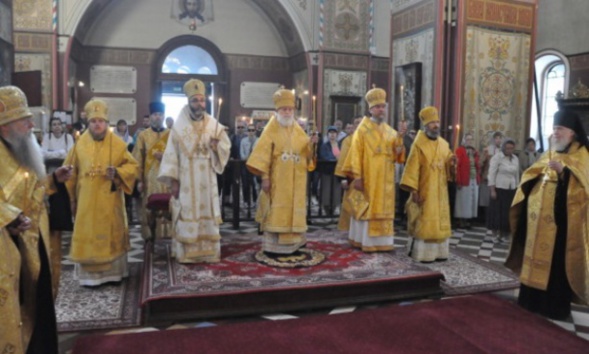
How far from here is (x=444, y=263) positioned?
613 centimetres

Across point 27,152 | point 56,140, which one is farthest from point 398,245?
point 56,140

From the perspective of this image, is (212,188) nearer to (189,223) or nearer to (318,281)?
(189,223)

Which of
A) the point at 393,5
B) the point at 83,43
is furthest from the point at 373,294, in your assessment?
the point at 83,43

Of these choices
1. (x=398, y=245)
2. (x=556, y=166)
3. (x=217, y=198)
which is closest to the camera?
(x=556, y=166)

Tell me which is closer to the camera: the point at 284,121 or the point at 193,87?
the point at 193,87

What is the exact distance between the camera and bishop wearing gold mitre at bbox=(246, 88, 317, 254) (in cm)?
546

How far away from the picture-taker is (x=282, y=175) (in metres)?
5.49

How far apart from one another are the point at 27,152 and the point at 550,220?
3.98m

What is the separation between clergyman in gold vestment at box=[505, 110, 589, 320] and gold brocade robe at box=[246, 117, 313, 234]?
2.21 meters

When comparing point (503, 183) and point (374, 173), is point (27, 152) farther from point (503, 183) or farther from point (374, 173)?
point (503, 183)

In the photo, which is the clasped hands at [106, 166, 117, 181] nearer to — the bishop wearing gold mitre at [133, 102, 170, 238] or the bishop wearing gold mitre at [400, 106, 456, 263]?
the bishop wearing gold mitre at [133, 102, 170, 238]

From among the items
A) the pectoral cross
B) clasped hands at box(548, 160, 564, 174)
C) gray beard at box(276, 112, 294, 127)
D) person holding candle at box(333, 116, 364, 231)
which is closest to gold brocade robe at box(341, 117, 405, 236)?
person holding candle at box(333, 116, 364, 231)

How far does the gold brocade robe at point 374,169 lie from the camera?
238 inches

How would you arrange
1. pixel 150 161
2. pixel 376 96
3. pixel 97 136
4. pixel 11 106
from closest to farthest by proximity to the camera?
pixel 11 106
pixel 97 136
pixel 376 96
pixel 150 161
